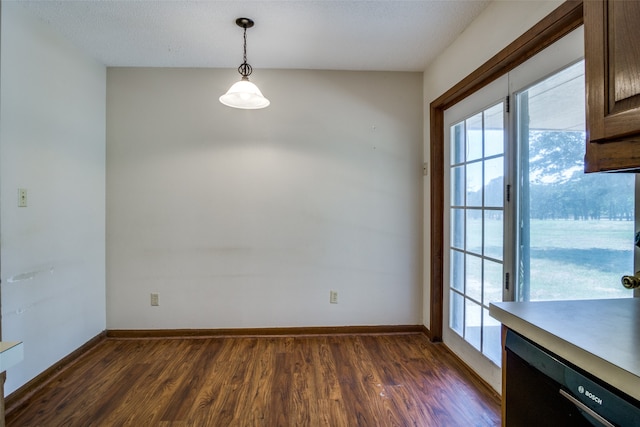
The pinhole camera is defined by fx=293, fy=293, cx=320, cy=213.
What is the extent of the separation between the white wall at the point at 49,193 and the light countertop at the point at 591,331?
2.72m

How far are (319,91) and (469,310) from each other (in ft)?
7.46

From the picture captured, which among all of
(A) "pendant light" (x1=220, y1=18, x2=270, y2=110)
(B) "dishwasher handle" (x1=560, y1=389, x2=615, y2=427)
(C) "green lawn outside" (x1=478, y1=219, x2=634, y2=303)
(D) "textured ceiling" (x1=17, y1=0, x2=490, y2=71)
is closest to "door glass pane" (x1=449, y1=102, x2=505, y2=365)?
(C) "green lawn outside" (x1=478, y1=219, x2=634, y2=303)

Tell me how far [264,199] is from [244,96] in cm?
105

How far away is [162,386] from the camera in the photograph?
2.01m

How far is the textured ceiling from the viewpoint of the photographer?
74.5 inches

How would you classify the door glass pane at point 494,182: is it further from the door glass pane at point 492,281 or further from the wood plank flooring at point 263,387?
the wood plank flooring at point 263,387

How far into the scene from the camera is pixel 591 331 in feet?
2.68

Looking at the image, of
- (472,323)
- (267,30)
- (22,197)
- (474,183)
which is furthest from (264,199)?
(472,323)

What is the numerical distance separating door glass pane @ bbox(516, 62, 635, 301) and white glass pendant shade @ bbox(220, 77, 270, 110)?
5.29ft

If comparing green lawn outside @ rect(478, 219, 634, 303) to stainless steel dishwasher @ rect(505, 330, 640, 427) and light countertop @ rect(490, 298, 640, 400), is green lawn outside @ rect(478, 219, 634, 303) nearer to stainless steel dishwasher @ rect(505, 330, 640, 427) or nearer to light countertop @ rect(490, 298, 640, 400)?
light countertop @ rect(490, 298, 640, 400)

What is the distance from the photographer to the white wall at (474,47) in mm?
1573

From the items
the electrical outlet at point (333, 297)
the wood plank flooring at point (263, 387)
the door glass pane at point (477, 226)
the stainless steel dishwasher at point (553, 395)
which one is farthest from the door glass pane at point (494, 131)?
the electrical outlet at point (333, 297)

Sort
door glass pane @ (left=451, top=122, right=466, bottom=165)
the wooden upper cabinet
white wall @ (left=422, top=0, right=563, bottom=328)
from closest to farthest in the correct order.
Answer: the wooden upper cabinet → white wall @ (left=422, top=0, right=563, bottom=328) → door glass pane @ (left=451, top=122, right=466, bottom=165)

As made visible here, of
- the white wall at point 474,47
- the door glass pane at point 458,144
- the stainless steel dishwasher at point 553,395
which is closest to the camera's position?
the stainless steel dishwasher at point 553,395
